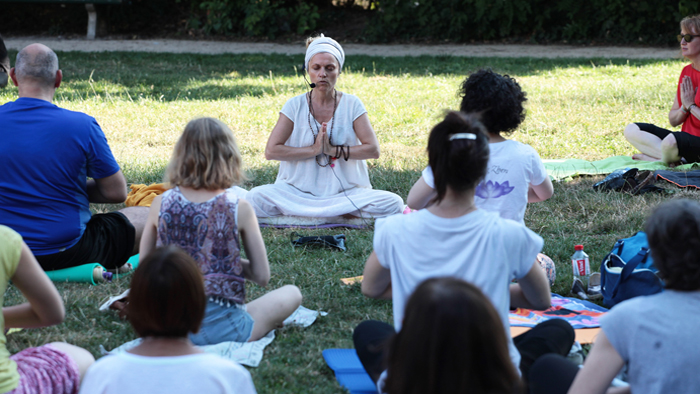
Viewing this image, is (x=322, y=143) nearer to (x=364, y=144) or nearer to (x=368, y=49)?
(x=364, y=144)

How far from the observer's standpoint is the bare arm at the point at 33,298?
2.23 meters

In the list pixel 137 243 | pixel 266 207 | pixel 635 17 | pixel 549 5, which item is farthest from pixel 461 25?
pixel 137 243

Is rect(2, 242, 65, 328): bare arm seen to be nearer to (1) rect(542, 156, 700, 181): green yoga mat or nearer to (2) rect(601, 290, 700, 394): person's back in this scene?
(2) rect(601, 290, 700, 394): person's back

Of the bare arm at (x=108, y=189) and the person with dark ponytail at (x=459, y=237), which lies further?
the bare arm at (x=108, y=189)

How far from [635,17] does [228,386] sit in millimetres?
17198

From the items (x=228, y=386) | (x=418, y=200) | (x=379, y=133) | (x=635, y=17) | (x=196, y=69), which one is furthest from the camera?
(x=635, y=17)

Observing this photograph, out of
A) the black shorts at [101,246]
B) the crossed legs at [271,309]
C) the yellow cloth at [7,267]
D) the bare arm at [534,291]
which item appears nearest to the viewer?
the yellow cloth at [7,267]

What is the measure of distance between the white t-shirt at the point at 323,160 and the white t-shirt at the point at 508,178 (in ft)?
6.54

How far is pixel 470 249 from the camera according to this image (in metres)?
2.28

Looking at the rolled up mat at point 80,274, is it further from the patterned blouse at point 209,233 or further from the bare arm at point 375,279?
the bare arm at point 375,279

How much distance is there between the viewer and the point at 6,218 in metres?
3.83

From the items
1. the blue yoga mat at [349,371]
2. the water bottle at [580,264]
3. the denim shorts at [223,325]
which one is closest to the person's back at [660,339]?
the blue yoga mat at [349,371]

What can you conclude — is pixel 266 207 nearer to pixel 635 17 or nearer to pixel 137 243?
pixel 137 243

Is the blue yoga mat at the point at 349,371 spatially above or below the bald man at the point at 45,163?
below
